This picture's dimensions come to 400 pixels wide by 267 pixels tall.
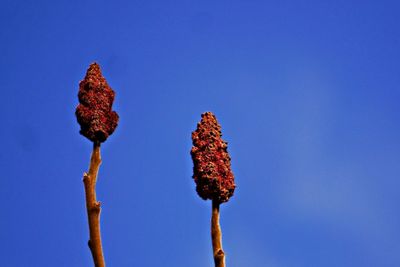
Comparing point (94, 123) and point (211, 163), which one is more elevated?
point (94, 123)

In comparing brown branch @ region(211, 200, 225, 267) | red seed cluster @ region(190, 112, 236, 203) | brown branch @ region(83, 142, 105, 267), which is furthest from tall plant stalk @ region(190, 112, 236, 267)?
brown branch @ region(83, 142, 105, 267)

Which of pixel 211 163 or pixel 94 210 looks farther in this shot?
pixel 211 163

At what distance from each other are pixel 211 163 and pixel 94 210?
3.98 feet

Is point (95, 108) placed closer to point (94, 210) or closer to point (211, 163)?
point (94, 210)

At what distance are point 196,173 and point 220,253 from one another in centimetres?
91

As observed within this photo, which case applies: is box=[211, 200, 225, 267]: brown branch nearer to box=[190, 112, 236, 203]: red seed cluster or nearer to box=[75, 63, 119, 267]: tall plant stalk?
box=[190, 112, 236, 203]: red seed cluster

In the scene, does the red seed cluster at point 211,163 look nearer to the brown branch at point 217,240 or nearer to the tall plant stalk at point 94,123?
the brown branch at point 217,240

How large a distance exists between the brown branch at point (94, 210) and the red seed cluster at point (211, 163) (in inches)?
38.8

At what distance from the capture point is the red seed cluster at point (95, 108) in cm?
594

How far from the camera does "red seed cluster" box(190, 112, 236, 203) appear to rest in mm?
5395

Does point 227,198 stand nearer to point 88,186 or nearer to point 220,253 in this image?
Result: point 220,253

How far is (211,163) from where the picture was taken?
5.52 m

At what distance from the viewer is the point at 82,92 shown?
6316 mm

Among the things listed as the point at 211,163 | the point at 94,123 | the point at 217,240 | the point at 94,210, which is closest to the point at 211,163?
the point at 211,163
